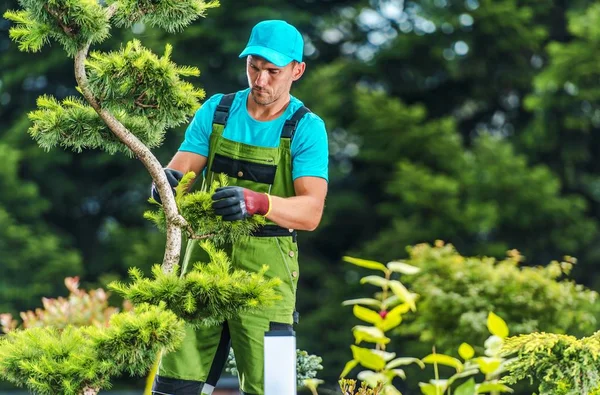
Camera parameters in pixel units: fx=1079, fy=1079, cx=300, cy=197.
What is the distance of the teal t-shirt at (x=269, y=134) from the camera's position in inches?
152

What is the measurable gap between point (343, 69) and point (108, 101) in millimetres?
10589

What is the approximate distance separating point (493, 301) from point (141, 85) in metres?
3.95

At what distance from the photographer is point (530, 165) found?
44.9 ft

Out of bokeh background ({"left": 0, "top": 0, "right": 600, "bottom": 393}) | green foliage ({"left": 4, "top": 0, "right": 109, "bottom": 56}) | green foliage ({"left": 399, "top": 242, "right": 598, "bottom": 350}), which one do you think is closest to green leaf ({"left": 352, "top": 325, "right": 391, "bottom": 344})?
green foliage ({"left": 399, "top": 242, "right": 598, "bottom": 350})

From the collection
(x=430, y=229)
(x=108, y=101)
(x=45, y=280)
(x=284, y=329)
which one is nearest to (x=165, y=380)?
(x=284, y=329)

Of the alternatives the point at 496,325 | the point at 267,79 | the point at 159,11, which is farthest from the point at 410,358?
the point at 159,11

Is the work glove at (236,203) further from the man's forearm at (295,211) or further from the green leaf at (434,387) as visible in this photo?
the green leaf at (434,387)

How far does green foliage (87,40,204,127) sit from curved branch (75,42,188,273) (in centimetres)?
3

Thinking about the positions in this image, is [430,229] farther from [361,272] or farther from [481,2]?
[481,2]

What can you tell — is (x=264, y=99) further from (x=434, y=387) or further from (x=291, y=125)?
(x=434, y=387)

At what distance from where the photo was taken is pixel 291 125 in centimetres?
390

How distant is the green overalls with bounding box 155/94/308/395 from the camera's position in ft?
12.7

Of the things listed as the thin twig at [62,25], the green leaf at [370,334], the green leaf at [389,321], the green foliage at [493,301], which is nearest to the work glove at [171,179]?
the thin twig at [62,25]

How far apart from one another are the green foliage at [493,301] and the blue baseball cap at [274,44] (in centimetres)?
335
